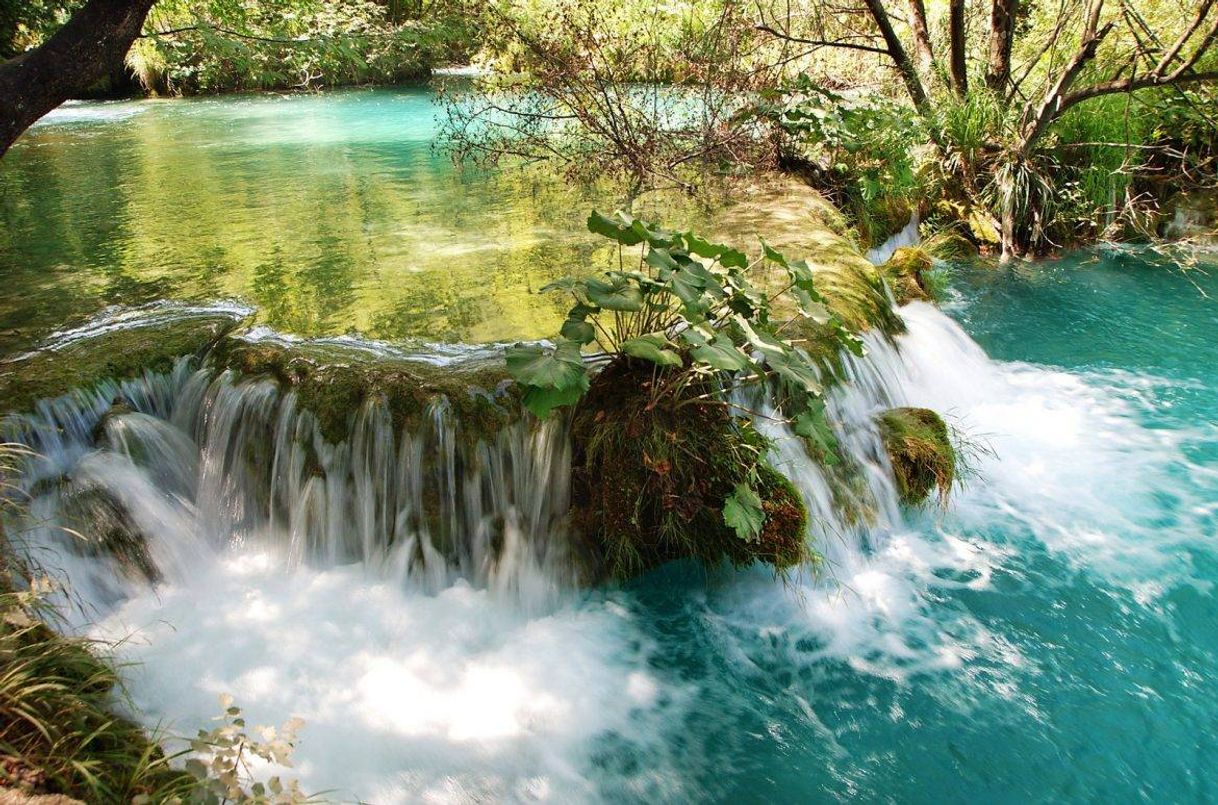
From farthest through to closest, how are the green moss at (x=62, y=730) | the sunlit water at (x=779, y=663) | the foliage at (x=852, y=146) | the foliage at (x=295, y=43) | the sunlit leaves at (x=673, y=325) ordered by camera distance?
1. the foliage at (x=852, y=146)
2. the foliage at (x=295, y=43)
3. the sunlit leaves at (x=673, y=325)
4. the sunlit water at (x=779, y=663)
5. the green moss at (x=62, y=730)

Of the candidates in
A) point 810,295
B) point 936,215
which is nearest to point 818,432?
point 810,295

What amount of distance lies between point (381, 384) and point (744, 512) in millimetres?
2121

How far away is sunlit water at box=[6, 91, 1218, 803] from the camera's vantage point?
357 centimetres

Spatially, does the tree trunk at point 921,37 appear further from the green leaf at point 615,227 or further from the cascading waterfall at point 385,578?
the green leaf at point 615,227

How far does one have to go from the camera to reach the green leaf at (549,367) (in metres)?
3.79

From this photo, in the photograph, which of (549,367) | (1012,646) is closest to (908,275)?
(1012,646)

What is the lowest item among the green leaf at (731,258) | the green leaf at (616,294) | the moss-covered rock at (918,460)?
the moss-covered rock at (918,460)

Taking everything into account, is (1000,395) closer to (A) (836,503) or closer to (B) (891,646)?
(A) (836,503)

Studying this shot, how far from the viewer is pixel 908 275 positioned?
777 centimetres

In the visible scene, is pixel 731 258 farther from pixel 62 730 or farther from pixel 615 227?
pixel 62 730

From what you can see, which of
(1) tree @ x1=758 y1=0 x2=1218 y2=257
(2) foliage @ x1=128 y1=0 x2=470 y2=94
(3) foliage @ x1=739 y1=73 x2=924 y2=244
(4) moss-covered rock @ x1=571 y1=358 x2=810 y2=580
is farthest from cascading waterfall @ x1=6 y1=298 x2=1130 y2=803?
(1) tree @ x1=758 y1=0 x2=1218 y2=257

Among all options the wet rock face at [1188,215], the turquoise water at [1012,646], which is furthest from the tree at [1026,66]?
the turquoise water at [1012,646]

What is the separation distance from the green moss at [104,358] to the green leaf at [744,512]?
3.42 metres

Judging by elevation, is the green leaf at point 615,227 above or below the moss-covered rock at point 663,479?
above
